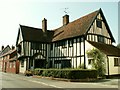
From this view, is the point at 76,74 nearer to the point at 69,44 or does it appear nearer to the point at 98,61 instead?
the point at 98,61

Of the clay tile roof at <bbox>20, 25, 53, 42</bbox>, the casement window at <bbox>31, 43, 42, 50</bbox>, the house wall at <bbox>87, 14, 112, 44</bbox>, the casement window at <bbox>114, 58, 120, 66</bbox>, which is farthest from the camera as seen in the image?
the clay tile roof at <bbox>20, 25, 53, 42</bbox>

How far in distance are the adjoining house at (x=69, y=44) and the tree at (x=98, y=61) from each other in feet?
2.25

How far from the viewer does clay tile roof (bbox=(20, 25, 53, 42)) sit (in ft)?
113

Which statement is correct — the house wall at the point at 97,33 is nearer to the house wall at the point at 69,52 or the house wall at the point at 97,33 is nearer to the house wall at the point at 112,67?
the house wall at the point at 69,52

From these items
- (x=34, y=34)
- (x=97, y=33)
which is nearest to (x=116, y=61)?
(x=97, y=33)

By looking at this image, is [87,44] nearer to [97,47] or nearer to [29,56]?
[97,47]

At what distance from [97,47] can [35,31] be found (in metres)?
14.8

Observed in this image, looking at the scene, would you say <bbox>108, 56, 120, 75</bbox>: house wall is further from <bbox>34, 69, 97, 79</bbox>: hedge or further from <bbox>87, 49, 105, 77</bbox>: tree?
<bbox>34, 69, 97, 79</bbox>: hedge

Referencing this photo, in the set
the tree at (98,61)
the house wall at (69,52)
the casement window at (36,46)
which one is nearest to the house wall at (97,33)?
the house wall at (69,52)

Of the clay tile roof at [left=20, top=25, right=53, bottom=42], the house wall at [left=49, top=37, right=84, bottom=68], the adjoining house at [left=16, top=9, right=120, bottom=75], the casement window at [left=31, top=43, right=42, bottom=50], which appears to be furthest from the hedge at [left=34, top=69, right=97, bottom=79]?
the clay tile roof at [left=20, top=25, right=53, bottom=42]

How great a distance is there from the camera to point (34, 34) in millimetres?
35875

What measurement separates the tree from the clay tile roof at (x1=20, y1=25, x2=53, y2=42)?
12.7 meters

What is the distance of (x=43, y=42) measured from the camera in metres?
35.0

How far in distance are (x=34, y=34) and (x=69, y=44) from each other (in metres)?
8.41
